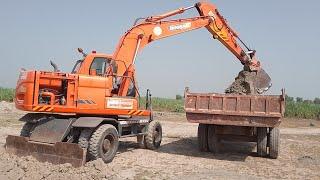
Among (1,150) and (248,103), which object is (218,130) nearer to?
(248,103)

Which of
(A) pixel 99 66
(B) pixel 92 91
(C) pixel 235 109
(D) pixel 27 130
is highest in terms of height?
(A) pixel 99 66

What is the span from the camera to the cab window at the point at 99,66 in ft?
35.7

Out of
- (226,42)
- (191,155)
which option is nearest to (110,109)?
(191,155)

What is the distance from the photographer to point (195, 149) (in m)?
12.4

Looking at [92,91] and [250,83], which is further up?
[250,83]

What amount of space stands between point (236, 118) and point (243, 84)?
3.44m

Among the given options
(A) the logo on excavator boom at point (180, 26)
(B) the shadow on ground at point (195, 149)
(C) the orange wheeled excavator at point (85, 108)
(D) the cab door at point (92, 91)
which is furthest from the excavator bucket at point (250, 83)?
(D) the cab door at point (92, 91)

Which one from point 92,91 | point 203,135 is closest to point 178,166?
point 203,135

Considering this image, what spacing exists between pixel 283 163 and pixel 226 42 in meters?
5.12

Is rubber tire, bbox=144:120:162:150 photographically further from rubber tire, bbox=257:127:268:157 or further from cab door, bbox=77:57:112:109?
rubber tire, bbox=257:127:268:157

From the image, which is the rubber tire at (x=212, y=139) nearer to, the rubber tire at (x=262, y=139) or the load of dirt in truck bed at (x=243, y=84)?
the rubber tire at (x=262, y=139)

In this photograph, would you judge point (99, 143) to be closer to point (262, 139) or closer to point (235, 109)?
point (235, 109)

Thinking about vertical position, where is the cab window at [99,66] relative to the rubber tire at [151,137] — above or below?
above

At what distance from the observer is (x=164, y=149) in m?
12.2
